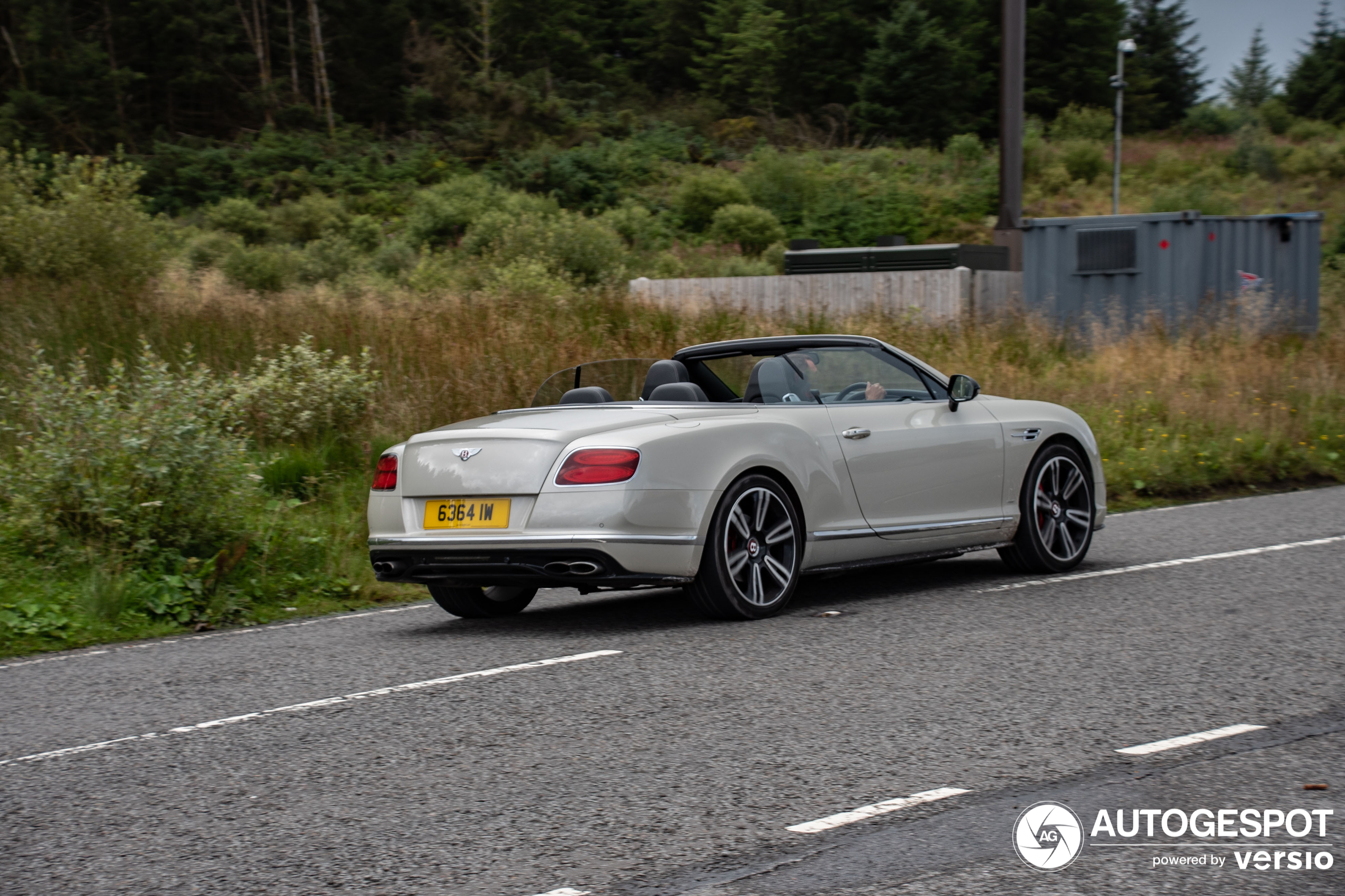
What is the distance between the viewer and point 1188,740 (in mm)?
4672

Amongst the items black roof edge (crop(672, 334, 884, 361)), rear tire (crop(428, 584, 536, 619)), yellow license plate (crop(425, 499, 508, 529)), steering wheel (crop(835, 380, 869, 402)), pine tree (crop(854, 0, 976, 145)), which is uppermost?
pine tree (crop(854, 0, 976, 145))

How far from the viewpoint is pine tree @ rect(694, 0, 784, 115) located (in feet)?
255

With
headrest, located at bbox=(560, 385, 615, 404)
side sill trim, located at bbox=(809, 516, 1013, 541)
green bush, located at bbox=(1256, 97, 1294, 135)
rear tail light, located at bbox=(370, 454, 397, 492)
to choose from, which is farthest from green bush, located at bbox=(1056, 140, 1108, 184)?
rear tail light, located at bbox=(370, 454, 397, 492)

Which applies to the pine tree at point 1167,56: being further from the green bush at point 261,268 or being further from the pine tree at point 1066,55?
the green bush at point 261,268

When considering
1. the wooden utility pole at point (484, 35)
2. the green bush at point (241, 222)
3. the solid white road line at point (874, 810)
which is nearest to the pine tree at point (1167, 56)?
the wooden utility pole at point (484, 35)

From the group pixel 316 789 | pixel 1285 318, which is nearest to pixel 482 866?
pixel 316 789

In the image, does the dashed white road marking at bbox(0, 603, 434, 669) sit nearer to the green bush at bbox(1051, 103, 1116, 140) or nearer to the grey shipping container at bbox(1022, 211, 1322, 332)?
the grey shipping container at bbox(1022, 211, 1322, 332)

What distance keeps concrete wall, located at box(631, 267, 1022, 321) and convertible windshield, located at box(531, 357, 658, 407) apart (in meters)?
14.4

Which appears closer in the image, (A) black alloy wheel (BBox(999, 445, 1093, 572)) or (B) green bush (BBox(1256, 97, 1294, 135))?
(A) black alloy wheel (BBox(999, 445, 1093, 572))

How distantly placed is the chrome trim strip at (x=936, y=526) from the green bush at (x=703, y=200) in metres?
41.5

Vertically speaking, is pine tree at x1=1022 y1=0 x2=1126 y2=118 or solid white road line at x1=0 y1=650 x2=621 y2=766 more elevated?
pine tree at x1=1022 y1=0 x2=1126 y2=118

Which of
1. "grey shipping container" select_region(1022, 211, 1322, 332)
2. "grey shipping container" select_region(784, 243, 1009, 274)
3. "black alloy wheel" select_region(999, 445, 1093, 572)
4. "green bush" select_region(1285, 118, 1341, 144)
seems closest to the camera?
"black alloy wheel" select_region(999, 445, 1093, 572)

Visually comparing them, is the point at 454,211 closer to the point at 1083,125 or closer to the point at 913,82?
the point at 913,82

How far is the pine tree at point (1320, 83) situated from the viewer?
8231cm
